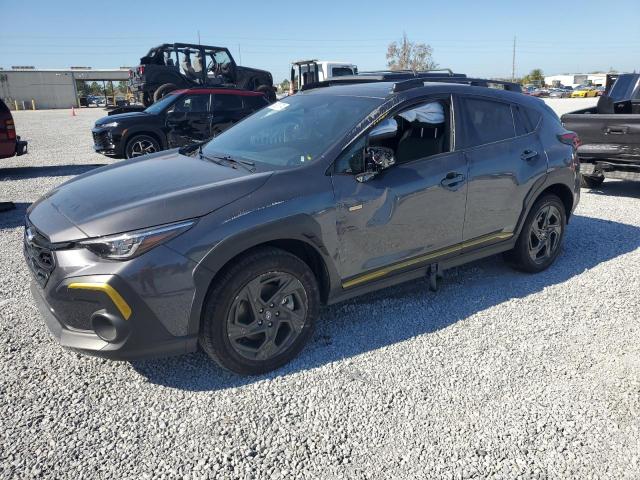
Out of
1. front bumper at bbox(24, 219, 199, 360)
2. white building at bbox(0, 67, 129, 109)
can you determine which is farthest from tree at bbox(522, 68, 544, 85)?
front bumper at bbox(24, 219, 199, 360)

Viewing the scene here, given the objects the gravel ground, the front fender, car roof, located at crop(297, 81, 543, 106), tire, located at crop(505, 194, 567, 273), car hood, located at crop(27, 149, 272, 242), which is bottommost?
the gravel ground

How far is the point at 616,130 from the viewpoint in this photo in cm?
721

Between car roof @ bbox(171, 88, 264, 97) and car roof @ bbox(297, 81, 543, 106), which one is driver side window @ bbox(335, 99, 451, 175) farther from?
car roof @ bbox(171, 88, 264, 97)

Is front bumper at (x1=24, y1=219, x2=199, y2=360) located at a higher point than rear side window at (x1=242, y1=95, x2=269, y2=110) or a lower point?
lower

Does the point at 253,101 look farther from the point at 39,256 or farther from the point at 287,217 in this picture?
the point at 39,256

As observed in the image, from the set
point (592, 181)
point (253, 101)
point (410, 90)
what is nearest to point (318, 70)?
point (253, 101)

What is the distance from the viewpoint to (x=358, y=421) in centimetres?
265

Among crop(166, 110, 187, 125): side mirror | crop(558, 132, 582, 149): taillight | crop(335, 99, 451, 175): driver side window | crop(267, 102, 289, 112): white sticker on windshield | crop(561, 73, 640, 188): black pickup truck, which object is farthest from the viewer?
crop(166, 110, 187, 125): side mirror

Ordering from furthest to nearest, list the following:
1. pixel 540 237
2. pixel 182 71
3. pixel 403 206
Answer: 1. pixel 182 71
2. pixel 540 237
3. pixel 403 206

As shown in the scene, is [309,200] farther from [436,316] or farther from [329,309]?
[436,316]

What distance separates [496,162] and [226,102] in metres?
8.66

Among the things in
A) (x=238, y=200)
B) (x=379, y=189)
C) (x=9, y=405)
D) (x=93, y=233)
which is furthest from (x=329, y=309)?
Result: (x=9, y=405)

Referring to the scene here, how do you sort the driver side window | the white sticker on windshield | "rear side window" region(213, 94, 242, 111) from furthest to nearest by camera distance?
"rear side window" region(213, 94, 242, 111) < the white sticker on windshield < the driver side window

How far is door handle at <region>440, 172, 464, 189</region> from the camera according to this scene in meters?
3.65
